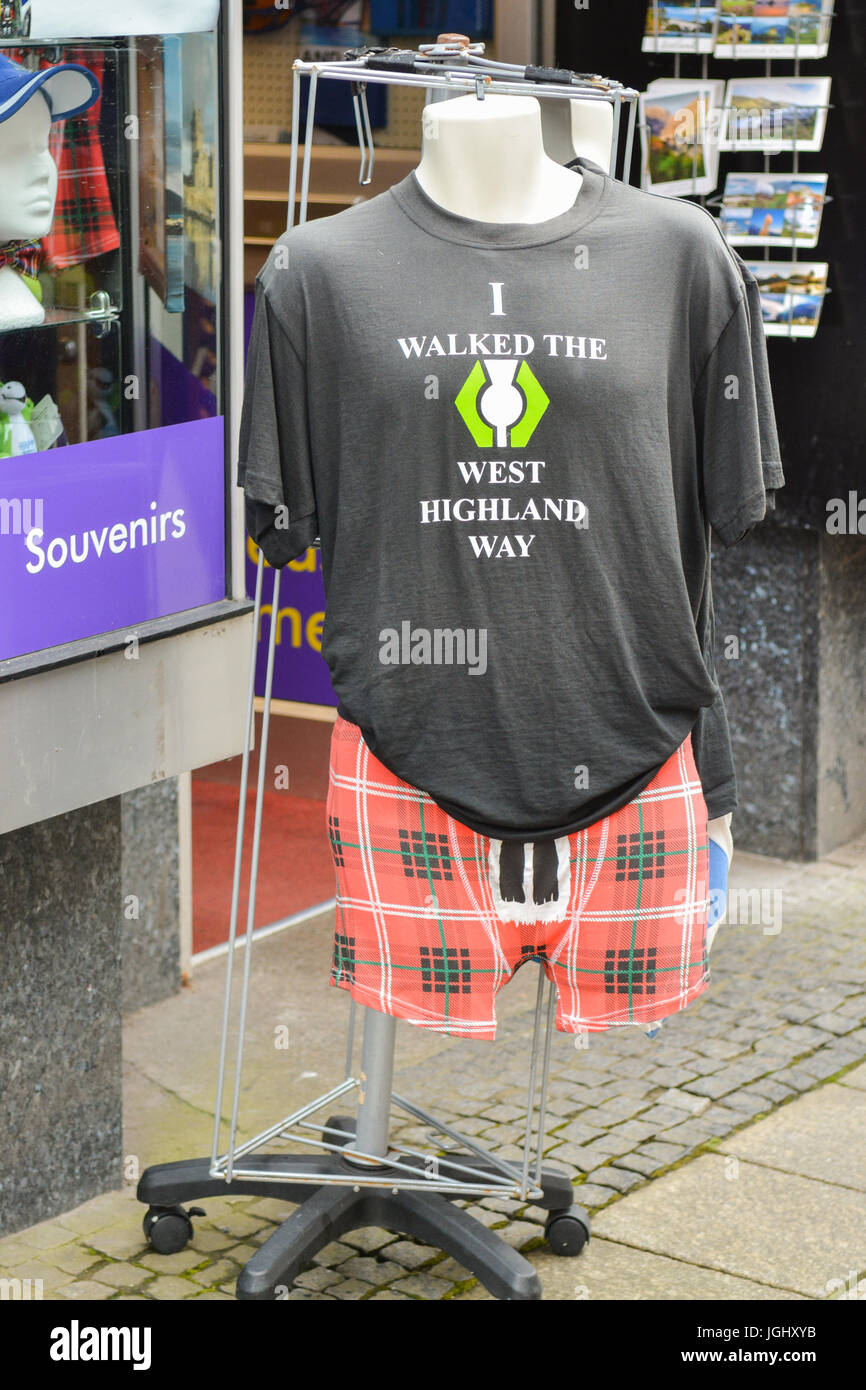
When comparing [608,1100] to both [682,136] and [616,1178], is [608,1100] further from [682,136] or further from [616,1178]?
[682,136]

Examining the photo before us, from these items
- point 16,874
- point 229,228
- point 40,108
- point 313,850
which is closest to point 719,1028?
point 313,850

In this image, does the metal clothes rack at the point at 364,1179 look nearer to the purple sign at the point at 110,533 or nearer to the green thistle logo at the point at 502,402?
the purple sign at the point at 110,533

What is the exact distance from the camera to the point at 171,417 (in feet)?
10.9

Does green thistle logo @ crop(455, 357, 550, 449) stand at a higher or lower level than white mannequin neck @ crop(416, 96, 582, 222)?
lower

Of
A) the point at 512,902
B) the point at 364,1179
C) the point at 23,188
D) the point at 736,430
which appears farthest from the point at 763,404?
the point at 364,1179

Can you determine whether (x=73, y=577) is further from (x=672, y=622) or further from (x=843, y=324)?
(x=843, y=324)

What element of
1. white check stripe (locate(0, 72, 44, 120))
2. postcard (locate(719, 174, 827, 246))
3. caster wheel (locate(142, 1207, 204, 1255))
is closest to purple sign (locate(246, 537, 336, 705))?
postcard (locate(719, 174, 827, 246))

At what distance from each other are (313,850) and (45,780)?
2.35m

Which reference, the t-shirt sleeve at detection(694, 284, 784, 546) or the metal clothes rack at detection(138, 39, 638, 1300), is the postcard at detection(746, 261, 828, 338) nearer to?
the metal clothes rack at detection(138, 39, 638, 1300)

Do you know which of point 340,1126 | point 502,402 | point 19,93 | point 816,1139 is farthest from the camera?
point 816,1139

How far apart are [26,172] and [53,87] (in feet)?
0.48

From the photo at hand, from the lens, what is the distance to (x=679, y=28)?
5043mm

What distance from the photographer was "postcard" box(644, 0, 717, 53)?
5008mm

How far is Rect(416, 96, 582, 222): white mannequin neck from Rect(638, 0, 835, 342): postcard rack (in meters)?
2.42
